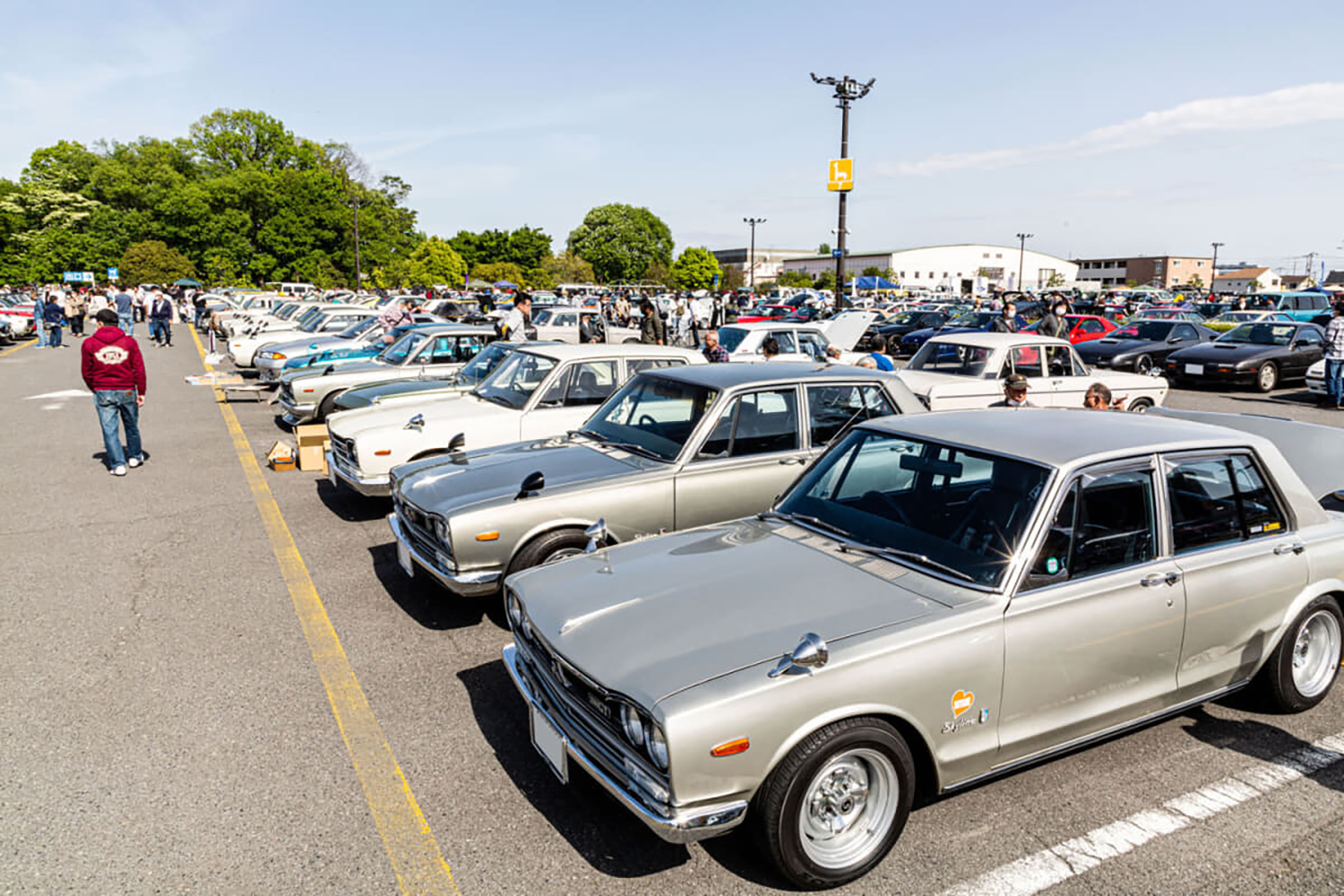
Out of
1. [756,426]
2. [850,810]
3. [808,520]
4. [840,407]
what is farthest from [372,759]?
[840,407]

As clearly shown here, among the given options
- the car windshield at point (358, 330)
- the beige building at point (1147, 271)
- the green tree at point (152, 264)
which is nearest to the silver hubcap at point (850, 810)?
the car windshield at point (358, 330)

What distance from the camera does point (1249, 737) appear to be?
4.01m

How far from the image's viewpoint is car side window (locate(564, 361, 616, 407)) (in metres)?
7.56

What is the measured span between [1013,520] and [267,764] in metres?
3.45

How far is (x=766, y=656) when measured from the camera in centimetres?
284

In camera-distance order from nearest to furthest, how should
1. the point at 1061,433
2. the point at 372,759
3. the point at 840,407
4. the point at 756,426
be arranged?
the point at 372,759
the point at 1061,433
the point at 756,426
the point at 840,407

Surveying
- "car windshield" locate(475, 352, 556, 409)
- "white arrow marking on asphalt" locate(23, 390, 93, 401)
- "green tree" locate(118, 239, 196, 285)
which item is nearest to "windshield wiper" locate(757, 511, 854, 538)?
"car windshield" locate(475, 352, 556, 409)

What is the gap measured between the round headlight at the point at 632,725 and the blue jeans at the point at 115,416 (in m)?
8.63

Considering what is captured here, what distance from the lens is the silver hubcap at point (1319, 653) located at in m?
4.21

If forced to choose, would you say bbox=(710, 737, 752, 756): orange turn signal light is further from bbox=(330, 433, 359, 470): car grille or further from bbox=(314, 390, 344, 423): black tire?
bbox=(314, 390, 344, 423): black tire

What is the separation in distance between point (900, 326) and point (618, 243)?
97673 millimetres

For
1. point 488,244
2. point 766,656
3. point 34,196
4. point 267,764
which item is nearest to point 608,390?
point 267,764

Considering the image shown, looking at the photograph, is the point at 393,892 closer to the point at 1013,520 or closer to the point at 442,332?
the point at 1013,520

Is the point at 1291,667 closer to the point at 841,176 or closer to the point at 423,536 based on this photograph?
the point at 423,536
